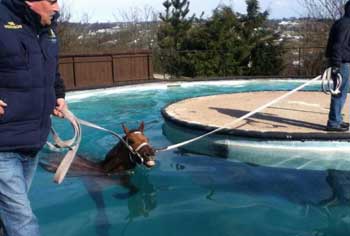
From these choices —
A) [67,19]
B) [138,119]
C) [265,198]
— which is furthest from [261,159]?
[67,19]

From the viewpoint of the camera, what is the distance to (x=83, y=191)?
6.01 meters

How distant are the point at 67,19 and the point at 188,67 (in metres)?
6.84

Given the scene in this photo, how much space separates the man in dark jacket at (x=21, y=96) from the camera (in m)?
2.61

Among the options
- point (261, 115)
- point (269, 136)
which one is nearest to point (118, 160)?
point (269, 136)

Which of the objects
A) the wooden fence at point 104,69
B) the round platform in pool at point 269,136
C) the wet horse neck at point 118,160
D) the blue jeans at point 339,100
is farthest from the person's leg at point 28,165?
the wooden fence at point 104,69

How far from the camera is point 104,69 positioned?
17531 mm

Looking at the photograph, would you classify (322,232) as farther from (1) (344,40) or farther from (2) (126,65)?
(2) (126,65)

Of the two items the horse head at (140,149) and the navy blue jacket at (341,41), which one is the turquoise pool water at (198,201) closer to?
the horse head at (140,149)

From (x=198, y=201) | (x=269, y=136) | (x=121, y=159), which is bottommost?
(x=198, y=201)

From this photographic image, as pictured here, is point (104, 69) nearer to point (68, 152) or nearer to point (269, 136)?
point (269, 136)

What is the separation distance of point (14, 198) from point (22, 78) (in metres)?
0.63

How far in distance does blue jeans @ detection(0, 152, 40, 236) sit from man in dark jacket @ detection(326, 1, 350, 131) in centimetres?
521

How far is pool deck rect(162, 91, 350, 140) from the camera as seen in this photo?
24.6 ft

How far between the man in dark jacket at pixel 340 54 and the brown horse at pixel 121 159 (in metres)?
2.98
